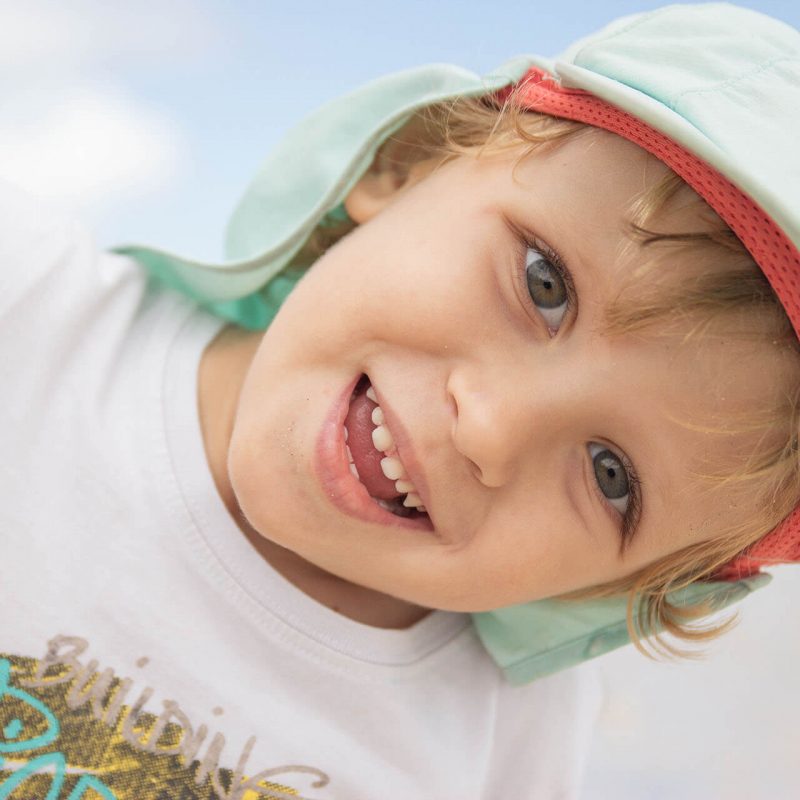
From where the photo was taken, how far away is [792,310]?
69 cm

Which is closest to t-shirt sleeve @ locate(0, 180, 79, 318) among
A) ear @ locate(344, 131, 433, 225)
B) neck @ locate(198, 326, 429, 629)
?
neck @ locate(198, 326, 429, 629)

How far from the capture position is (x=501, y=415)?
0.74 meters

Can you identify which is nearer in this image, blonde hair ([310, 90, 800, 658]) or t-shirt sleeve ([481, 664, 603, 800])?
blonde hair ([310, 90, 800, 658])

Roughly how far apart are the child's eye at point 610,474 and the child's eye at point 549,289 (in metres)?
0.11

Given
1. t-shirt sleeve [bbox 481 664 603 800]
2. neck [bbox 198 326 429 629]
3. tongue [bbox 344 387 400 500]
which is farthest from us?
t-shirt sleeve [bbox 481 664 603 800]

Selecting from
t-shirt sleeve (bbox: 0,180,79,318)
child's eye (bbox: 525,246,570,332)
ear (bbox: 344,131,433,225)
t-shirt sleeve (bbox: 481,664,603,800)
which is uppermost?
t-shirt sleeve (bbox: 0,180,79,318)

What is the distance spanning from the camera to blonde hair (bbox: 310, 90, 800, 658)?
28.0 inches

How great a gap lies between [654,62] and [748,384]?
26 cm

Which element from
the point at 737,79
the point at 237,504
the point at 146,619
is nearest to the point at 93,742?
the point at 146,619

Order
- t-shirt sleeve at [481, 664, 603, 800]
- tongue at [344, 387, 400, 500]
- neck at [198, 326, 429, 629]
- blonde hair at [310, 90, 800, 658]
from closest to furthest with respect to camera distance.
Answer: blonde hair at [310, 90, 800, 658] < tongue at [344, 387, 400, 500] < neck at [198, 326, 429, 629] < t-shirt sleeve at [481, 664, 603, 800]

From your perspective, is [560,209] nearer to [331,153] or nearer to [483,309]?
[483,309]

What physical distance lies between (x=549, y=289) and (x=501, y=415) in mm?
104

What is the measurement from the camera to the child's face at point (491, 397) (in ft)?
2.43

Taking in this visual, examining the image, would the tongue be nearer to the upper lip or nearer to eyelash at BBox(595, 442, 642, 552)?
the upper lip
